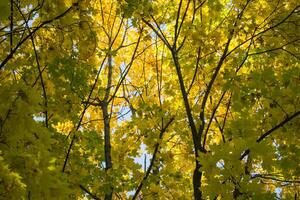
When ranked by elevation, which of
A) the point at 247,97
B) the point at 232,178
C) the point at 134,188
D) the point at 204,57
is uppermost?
the point at 204,57

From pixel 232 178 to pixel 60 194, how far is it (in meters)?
1.49

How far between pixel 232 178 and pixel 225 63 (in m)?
Result: 3.13

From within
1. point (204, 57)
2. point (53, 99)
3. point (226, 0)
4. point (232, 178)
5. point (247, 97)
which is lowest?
point (232, 178)

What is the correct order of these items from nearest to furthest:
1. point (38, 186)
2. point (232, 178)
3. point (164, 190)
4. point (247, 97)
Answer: point (38, 186) → point (232, 178) → point (247, 97) → point (164, 190)

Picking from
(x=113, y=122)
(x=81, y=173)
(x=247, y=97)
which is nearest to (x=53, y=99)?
(x=81, y=173)

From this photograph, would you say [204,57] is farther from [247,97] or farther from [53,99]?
[53,99]

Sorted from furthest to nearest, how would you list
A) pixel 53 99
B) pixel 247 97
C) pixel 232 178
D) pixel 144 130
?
1. pixel 144 130
2. pixel 53 99
3. pixel 247 97
4. pixel 232 178

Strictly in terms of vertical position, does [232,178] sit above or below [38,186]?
above

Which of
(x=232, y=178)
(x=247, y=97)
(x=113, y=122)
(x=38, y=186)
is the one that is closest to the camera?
(x=38, y=186)

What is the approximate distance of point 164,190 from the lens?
596cm

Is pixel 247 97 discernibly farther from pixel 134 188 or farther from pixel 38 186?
pixel 38 186

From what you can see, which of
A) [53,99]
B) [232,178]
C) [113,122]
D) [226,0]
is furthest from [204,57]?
[113,122]

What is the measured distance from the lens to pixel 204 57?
19.7 feet

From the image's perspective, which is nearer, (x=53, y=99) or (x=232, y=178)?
(x=232, y=178)
